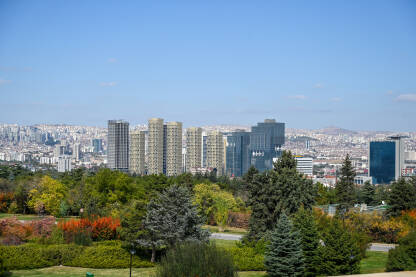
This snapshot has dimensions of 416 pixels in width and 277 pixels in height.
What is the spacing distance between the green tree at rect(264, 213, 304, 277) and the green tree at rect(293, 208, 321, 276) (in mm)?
408

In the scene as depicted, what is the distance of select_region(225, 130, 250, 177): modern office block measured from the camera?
188 m

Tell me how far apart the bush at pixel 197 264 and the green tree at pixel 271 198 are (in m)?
9.26

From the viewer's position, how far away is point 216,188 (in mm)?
35312

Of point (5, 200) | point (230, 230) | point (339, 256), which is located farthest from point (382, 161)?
point (339, 256)

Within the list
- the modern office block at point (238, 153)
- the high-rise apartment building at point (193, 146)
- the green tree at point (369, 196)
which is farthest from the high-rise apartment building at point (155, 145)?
the green tree at point (369, 196)

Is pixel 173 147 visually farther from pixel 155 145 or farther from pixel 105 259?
pixel 105 259

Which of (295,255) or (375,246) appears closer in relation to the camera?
(295,255)

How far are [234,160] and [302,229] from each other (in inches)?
6810

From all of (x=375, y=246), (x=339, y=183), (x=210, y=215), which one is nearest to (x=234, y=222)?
(x=210, y=215)

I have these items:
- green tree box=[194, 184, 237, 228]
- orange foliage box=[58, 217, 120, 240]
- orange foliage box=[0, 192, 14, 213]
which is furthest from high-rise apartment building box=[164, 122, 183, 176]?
orange foliage box=[58, 217, 120, 240]

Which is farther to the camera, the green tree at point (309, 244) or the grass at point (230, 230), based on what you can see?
the grass at point (230, 230)

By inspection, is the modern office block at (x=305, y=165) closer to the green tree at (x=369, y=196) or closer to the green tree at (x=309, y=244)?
the green tree at (x=369, y=196)

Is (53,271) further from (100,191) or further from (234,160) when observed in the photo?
(234,160)

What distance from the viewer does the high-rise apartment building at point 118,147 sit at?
135125 millimetres
